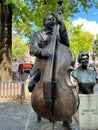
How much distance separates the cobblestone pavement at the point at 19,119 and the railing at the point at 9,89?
110 centimetres

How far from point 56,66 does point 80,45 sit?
3348 cm

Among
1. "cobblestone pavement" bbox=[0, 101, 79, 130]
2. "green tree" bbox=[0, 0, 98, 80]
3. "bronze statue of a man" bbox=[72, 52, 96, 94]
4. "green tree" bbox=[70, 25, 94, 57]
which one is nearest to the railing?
"cobblestone pavement" bbox=[0, 101, 79, 130]

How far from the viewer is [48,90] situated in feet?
12.8

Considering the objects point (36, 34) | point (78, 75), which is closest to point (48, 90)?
point (36, 34)

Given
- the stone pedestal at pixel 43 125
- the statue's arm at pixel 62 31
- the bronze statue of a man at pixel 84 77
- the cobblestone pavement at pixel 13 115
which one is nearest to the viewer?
the statue's arm at pixel 62 31

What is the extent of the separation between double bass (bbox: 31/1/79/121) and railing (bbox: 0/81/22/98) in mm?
8526

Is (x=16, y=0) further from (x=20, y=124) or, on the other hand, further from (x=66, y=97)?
(x=66, y=97)

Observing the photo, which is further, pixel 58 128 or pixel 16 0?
pixel 16 0

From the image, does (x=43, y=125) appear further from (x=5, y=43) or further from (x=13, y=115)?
(x=5, y=43)

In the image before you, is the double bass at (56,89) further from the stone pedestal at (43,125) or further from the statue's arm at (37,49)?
the stone pedestal at (43,125)

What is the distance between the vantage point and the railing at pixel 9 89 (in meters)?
12.6

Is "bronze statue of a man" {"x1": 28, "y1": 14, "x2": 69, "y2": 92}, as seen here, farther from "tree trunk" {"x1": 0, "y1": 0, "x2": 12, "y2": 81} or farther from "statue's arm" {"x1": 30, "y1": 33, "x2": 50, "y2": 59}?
"tree trunk" {"x1": 0, "y1": 0, "x2": 12, "y2": 81}

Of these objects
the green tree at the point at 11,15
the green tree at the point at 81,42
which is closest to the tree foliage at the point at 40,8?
the green tree at the point at 11,15

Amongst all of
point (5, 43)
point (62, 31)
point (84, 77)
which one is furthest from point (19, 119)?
point (5, 43)
